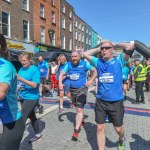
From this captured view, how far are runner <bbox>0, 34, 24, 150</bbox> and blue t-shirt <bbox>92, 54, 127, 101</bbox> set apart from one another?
1.71 metres

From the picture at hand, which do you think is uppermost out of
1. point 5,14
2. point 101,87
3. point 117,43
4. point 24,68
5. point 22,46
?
point 5,14

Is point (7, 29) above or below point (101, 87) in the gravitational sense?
above

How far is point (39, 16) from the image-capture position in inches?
990

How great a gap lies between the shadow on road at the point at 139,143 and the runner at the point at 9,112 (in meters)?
2.76

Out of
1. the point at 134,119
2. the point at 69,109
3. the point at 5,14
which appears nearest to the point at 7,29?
the point at 5,14

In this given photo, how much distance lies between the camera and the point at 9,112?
2350mm

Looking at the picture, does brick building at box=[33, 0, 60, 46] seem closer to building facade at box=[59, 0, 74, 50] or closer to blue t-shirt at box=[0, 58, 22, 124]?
building facade at box=[59, 0, 74, 50]

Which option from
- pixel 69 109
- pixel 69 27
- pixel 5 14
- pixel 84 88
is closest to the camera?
pixel 84 88

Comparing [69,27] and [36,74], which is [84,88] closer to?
[36,74]

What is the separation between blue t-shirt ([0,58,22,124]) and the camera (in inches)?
85.2

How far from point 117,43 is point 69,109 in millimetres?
4512

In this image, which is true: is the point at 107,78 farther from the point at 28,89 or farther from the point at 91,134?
the point at 91,134

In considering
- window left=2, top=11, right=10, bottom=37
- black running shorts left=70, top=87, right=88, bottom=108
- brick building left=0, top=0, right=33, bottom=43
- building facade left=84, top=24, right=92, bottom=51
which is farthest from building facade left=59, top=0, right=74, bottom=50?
black running shorts left=70, top=87, right=88, bottom=108

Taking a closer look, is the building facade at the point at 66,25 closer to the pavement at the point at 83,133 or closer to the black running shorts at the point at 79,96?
the pavement at the point at 83,133
